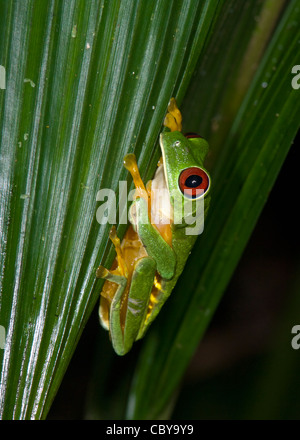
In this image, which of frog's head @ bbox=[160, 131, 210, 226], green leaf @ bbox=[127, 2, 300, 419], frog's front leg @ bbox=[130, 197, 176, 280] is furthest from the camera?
frog's front leg @ bbox=[130, 197, 176, 280]

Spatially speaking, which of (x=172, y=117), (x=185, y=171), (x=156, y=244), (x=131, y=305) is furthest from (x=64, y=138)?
(x=131, y=305)

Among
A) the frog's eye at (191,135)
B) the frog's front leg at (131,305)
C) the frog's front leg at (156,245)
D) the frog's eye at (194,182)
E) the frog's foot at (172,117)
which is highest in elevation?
the frog's foot at (172,117)

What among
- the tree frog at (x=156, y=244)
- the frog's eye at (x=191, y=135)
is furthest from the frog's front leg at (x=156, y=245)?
the frog's eye at (x=191, y=135)

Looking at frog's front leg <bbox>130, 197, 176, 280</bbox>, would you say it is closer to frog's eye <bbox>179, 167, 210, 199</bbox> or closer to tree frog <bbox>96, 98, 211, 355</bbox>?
tree frog <bbox>96, 98, 211, 355</bbox>

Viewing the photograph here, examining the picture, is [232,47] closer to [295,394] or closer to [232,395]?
[295,394]

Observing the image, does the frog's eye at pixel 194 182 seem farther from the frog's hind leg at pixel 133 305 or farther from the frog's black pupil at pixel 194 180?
the frog's hind leg at pixel 133 305

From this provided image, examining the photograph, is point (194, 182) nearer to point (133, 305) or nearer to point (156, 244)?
point (156, 244)

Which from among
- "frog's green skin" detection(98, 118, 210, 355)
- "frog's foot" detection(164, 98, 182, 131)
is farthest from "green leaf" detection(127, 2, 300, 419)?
"frog's foot" detection(164, 98, 182, 131)
